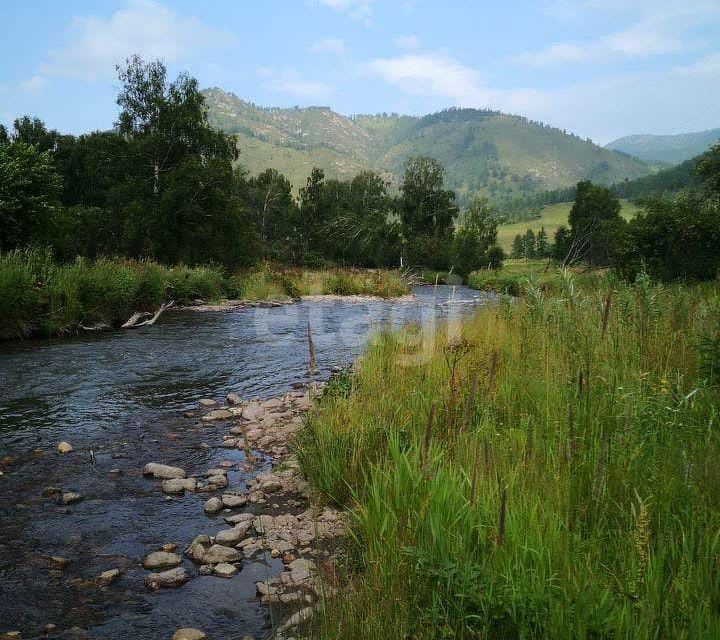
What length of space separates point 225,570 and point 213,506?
1024mm

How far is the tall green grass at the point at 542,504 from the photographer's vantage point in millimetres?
1938

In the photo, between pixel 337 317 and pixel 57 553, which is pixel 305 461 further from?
pixel 337 317

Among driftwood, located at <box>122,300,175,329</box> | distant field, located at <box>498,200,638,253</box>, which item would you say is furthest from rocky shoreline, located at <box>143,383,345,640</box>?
distant field, located at <box>498,200,638,253</box>

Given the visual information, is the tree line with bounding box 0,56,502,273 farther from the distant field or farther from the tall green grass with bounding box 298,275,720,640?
the distant field

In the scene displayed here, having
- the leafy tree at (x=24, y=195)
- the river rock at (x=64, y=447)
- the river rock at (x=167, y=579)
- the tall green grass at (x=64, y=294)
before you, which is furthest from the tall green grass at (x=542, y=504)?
the leafy tree at (x=24, y=195)

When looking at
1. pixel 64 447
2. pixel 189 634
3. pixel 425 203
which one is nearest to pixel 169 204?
pixel 64 447

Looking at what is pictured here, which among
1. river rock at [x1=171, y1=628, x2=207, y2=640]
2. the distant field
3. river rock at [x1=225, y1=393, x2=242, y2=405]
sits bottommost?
river rock at [x1=171, y1=628, x2=207, y2=640]

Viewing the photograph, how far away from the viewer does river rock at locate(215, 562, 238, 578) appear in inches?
137

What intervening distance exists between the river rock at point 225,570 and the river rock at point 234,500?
3.20 ft

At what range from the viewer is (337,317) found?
18.5 metres

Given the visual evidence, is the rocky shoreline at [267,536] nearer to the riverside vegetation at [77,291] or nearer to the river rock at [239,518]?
the river rock at [239,518]

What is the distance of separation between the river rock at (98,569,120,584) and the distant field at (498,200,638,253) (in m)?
127

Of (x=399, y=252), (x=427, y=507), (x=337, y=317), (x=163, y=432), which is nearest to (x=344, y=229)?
(x=399, y=252)

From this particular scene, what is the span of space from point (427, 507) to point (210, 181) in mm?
33463
